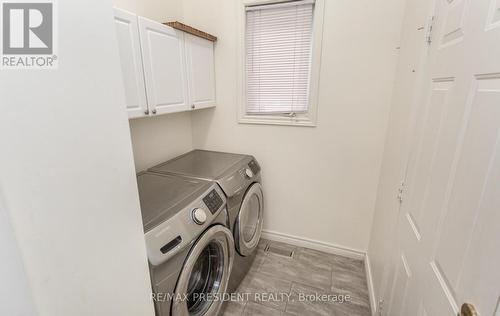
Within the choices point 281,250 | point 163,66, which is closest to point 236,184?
point 163,66

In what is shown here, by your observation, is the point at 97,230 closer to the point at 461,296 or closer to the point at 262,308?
the point at 461,296

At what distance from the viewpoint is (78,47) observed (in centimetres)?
59

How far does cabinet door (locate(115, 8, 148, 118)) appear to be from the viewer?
1.25 meters

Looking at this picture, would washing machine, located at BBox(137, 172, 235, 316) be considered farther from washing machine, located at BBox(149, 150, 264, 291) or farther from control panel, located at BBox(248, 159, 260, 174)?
control panel, located at BBox(248, 159, 260, 174)

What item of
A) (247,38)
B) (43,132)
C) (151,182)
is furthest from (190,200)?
(247,38)

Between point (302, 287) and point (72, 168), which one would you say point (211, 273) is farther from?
point (72, 168)

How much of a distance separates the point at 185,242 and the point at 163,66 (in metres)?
1.14

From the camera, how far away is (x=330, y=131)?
201cm

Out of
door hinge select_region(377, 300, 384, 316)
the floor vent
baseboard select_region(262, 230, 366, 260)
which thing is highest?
door hinge select_region(377, 300, 384, 316)

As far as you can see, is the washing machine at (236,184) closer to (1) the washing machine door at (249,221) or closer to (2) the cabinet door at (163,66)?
(1) the washing machine door at (249,221)

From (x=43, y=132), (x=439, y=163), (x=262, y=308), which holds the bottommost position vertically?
(x=262, y=308)

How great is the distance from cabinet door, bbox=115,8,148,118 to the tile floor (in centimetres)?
154

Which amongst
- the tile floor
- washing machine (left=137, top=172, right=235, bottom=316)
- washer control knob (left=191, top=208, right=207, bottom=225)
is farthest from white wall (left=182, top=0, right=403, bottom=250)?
washer control knob (left=191, top=208, right=207, bottom=225)

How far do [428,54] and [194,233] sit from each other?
1404 mm
